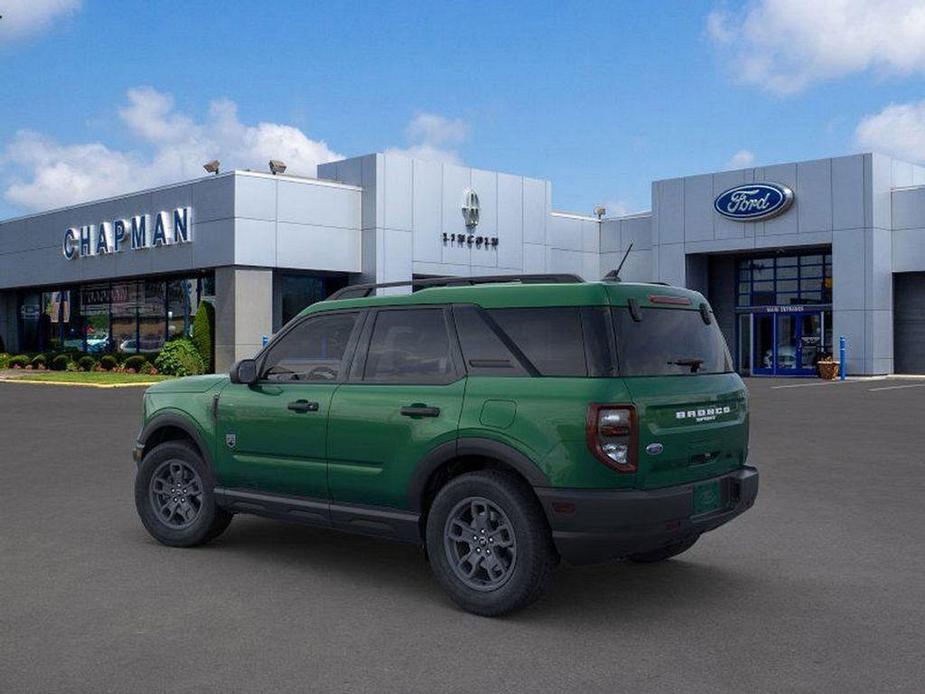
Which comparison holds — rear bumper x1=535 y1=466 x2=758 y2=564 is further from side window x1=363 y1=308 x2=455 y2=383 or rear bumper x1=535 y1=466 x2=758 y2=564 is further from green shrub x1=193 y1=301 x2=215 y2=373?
green shrub x1=193 y1=301 x2=215 y2=373

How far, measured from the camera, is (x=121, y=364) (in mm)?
37219

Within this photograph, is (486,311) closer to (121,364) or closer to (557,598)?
(557,598)

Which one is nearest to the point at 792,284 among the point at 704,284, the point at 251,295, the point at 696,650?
the point at 704,284

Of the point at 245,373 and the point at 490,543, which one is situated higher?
the point at 245,373

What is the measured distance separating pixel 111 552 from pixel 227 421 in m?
1.29

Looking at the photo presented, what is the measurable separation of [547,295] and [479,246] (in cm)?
3199

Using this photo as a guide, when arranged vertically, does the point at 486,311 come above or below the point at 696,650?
above

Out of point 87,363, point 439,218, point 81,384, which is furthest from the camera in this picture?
point 87,363

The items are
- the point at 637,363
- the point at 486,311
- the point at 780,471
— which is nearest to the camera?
the point at 637,363

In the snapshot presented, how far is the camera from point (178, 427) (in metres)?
7.34

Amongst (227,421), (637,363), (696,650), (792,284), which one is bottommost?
(696,650)

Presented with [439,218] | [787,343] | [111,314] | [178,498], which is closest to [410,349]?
[178,498]

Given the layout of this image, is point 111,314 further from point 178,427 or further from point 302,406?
point 302,406

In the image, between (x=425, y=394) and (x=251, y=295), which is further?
(x=251, y=295)
